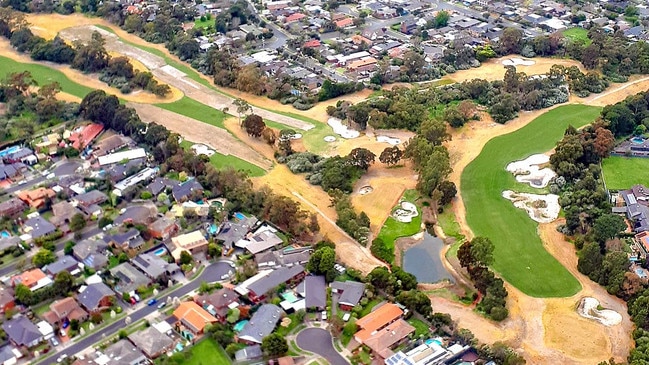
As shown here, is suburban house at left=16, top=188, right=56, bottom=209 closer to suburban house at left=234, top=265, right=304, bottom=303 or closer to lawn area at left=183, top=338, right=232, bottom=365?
suburban house at left=234, top=265, right=304, bottom=303

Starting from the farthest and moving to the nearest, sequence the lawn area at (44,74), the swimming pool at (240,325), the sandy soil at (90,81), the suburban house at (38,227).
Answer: the lawn area at (44,74)
the sandy soil at (90,81)
the suburban house at (38,227)
the swimming pool at (240,325)

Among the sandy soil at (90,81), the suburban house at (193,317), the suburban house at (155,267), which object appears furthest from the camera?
the sandy soil at (90,81)

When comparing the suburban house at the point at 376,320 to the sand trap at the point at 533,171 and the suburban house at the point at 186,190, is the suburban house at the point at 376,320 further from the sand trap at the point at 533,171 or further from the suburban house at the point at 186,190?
the sand trap at the point at 533,171

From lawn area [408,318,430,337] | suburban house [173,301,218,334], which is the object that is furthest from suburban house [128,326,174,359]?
lawn area [408,318,430,337]

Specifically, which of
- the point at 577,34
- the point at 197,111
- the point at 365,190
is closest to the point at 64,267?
the point at 365,190

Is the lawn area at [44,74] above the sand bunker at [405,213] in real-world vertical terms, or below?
above

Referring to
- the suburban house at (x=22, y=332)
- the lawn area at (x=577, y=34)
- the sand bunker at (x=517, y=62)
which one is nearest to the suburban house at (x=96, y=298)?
the suburban house at (x=22, y=332)
